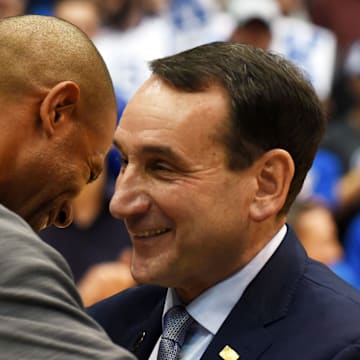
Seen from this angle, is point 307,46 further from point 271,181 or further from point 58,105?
→ point 58,105

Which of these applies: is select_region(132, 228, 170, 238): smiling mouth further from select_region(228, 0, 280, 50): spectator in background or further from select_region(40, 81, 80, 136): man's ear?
select_region(228, 0, 280, 50): spectator in background

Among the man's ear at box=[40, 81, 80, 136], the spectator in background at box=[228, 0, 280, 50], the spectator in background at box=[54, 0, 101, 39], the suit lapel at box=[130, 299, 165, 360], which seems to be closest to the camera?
the man's ear at box=[40, 81, 80, 136]

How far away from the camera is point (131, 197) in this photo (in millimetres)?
2383

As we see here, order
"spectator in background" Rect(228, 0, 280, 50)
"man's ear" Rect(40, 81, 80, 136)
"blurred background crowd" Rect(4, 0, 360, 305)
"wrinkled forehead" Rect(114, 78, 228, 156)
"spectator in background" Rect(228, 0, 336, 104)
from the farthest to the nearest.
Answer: "spectator in background" Rect(228, 0, 336, 104) < "spectator in background" Rect(228, 0, 280, 50) < "blurred background crowd" Rect(4, 0, 360, 305) < "wrinkled forehead" Rect(114, 78, 228, 156) < "man's ear" Rect(40, 81, 80, 136)

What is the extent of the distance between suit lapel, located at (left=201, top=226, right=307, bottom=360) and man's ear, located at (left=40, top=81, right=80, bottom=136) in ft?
1.99

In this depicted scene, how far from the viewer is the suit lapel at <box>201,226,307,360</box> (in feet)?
7.62

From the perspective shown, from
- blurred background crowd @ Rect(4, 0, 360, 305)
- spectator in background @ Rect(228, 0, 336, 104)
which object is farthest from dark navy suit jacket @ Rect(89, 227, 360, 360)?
spectator in background @ Rect(228, 0, 336, 104)

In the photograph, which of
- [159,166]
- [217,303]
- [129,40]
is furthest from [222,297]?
[129,40]

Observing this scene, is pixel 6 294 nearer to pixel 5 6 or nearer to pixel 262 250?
pixel 262 250

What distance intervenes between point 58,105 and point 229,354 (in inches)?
27.4

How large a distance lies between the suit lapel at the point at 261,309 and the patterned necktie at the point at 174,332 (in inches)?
3.2

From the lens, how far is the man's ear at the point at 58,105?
87.6 inches

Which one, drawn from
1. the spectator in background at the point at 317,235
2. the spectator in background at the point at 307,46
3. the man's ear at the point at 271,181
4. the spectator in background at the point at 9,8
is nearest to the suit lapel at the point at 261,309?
the man's ear at the point at 271,181

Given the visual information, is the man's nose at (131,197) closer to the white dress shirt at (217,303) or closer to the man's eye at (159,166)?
the man's eye at (159,166)
